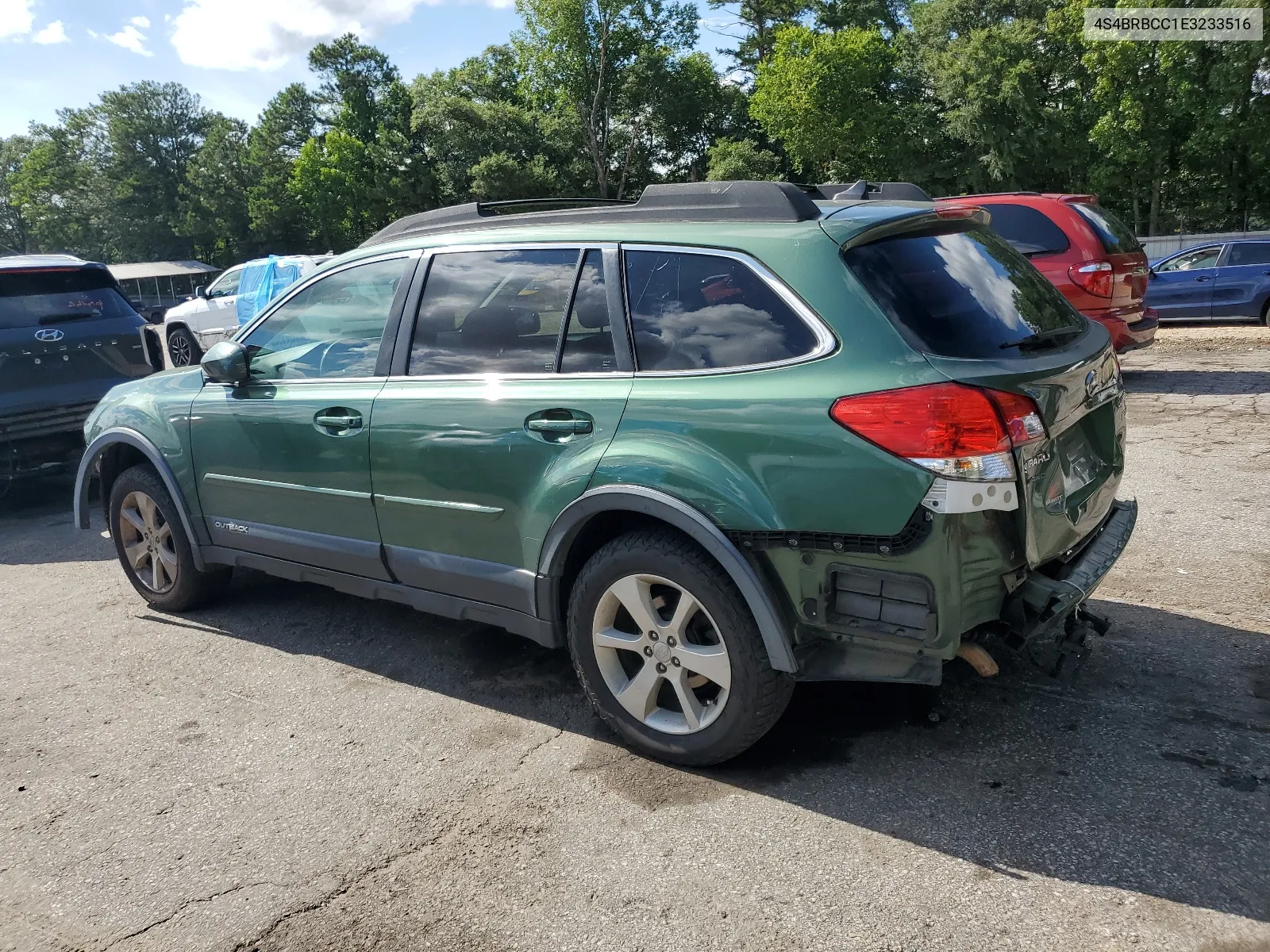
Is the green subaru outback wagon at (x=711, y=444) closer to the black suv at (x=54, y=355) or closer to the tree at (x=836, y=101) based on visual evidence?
the black suv at (x=54, y=355)

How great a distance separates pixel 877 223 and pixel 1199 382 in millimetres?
8797

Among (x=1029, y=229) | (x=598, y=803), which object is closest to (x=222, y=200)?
(x=1029, y=229)

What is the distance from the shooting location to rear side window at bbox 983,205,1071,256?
9008 millimetres

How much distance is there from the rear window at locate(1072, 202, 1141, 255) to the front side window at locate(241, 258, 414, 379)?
7167 mm

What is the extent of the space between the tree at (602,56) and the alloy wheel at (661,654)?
53290mm

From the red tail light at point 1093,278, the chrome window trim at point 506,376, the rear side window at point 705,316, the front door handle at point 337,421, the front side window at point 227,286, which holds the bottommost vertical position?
the red tail light at point 1093,278

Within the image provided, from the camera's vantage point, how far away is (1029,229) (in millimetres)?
9195

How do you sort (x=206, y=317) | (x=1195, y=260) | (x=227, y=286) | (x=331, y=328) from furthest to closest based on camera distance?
(x=227, y=286) < (x=206, y=317) < (x=1195, y=260) < (x=331, y=328)

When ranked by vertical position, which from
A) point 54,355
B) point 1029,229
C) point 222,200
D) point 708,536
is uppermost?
point 222,200

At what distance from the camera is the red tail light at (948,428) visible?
2.74m

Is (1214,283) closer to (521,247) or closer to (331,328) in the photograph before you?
(521,247)

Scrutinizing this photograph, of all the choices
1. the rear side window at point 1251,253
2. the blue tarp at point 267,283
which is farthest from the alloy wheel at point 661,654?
the rear side window at point 1251,253

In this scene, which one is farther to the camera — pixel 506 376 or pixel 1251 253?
pixel 1251 253

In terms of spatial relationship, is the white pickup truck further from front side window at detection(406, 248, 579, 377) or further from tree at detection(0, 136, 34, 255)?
tree at detection(0, 136, 34, 255)
